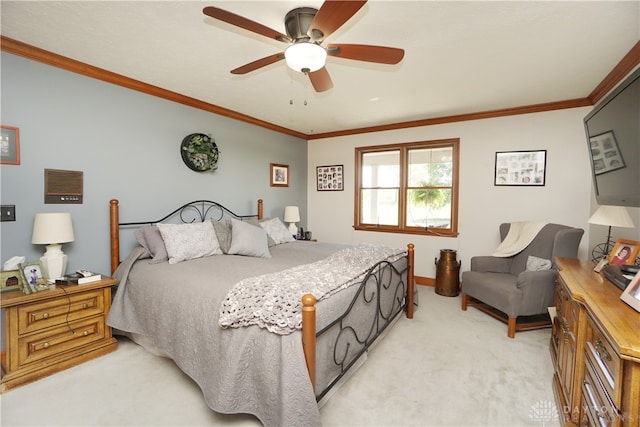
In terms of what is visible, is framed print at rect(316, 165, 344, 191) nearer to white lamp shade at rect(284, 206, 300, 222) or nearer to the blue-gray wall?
white lamp shade at rect(284, 206, 300, 222)

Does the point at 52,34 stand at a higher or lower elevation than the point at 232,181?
higher

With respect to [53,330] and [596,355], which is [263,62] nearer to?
[596,355]

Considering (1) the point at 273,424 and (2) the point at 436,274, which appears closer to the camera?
(1) the point at 273,424

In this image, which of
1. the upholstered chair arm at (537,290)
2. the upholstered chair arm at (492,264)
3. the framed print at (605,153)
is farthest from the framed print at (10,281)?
the upholstered chair arm at (492,264)

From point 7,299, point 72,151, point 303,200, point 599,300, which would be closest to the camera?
point 599,300

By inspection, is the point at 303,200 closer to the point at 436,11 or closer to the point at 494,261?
the point at 494,261

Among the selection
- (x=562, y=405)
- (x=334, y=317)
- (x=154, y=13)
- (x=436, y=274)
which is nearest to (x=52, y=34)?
(x=154, y=13)

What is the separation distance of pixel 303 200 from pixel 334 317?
3628 mm

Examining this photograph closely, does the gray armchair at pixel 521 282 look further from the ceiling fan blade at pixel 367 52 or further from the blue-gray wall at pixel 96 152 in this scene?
the blue-gray wall at pixel 96 152

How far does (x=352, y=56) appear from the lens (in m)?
1.80

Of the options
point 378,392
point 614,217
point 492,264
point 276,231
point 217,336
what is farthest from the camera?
point 276,231

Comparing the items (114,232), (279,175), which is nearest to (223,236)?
(114,232)

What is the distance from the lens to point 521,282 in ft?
9.16

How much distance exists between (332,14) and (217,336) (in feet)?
6.01
